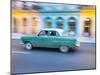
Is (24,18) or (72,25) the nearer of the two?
(24,18)

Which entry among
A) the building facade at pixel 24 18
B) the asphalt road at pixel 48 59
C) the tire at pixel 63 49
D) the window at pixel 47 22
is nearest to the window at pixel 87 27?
the asphalt road at pixel 48 59

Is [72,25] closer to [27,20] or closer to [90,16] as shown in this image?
[90,16]

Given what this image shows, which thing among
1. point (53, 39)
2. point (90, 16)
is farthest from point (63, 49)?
point (90, 16)

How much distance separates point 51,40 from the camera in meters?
2.74

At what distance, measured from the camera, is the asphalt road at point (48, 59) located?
256 centimetres

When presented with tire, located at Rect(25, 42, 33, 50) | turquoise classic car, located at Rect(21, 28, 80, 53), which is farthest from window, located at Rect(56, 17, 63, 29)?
tire, located at Rect(25, 42, 33, 50)

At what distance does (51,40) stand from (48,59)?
9.4 inches

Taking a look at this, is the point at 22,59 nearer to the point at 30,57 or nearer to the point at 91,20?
the point at 30,57

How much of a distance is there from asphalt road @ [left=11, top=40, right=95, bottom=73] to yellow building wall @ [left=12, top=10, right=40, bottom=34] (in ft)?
0.57

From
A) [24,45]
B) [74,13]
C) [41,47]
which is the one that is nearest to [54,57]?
[41,47]

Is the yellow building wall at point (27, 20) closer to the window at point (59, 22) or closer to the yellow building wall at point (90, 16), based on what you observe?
the window at point (59, 22)

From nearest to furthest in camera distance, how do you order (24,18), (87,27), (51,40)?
(24,18) → (51,40) → (87,27)

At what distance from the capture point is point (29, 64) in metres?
2.61

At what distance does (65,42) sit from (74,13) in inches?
15.5
